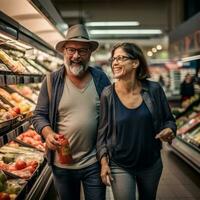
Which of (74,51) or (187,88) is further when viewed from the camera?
(187,88)

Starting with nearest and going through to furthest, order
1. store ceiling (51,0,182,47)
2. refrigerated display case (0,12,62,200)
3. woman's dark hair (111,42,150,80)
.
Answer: woman's dark hair (111,42,150,80) < refrigerated display case (0,12,62,200) < store ceiling (51,0,182,47)

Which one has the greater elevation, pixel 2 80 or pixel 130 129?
pixel 2 80

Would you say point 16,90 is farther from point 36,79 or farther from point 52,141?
point 52,141

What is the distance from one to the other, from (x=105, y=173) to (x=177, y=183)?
3044mm

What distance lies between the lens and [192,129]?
6871 mm

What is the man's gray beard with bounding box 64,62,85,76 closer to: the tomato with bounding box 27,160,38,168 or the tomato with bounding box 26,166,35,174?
the tomato with bounding box 26,166,35,174

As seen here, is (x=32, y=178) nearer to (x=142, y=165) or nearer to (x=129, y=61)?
(x=142, y=165)

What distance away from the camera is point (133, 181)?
255 cm

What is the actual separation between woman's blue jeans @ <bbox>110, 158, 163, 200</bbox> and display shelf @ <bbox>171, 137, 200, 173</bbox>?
9.71ft

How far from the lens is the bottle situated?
8.01ft

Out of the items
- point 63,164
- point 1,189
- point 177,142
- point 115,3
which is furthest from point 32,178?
point 115,3

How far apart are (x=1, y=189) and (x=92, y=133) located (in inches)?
39.0

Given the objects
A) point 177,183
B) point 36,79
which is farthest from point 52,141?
point 177,183

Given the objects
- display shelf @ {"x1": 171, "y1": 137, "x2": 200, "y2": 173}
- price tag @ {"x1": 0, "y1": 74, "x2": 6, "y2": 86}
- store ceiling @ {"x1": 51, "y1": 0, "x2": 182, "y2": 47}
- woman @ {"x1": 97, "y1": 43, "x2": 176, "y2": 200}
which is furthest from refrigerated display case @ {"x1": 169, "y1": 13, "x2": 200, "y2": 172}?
store ceiling @ {"x1": 51, "y1": 0, "x2": 182, "y2": 47}
